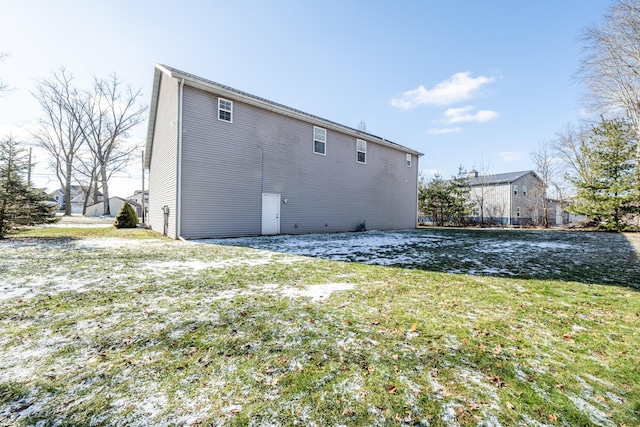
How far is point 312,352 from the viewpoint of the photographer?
230 cm

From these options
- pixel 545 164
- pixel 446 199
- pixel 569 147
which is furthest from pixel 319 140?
pixel 569 147

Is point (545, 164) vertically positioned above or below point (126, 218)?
above

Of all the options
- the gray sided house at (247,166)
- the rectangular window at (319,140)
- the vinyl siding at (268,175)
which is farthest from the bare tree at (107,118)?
the rectangular window at (319,140)

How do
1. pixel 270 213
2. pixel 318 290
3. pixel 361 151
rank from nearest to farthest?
pixel 318 290 → pixel 270 213 → pixel 361 151

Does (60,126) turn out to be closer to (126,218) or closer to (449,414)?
(126,218)

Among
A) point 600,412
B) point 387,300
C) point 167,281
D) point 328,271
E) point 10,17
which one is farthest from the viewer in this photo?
point 10,17

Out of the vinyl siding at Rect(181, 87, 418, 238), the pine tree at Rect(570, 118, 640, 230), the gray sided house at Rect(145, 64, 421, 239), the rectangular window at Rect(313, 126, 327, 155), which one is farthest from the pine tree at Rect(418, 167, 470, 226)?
the rectangular window at Rect(313, 126, 327, 155)

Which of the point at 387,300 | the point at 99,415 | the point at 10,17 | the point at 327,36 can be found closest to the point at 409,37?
the point at 327,36

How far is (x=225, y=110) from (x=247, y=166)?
226cm

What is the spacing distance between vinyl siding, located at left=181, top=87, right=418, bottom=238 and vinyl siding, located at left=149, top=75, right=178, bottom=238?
0.77 metres

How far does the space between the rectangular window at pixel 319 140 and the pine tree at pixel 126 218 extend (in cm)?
1078

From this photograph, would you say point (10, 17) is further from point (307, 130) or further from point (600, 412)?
point (600, 412)

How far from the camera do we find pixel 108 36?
447 inches

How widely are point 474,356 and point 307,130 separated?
12100 millimetres
